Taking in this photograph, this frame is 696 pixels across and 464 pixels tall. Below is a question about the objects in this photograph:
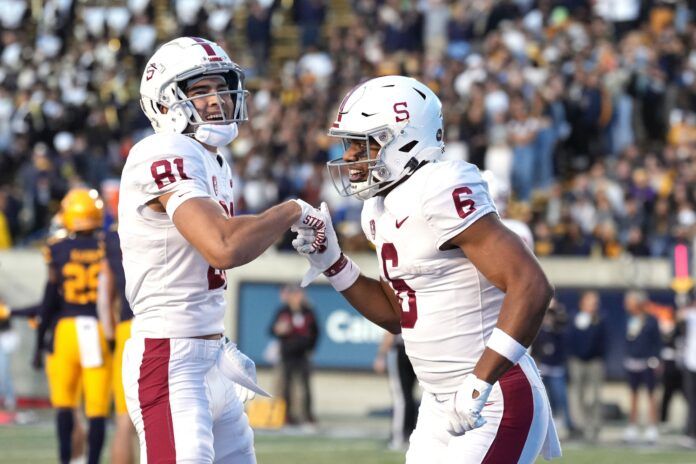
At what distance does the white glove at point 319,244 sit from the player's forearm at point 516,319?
0.81 meters

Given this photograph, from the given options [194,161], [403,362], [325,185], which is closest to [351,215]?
[325,185]

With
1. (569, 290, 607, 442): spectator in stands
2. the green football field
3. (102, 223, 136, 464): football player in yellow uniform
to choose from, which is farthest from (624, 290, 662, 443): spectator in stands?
(102, 223, 136, 464): football player in yellow uniform

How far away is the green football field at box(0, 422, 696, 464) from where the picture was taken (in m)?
10.5

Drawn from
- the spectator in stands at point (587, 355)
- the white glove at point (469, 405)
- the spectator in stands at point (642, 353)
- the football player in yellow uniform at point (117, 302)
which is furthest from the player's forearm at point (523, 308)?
the spectator in stands at point (642, 353)

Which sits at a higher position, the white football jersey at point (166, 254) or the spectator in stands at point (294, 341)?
the white football jersey at point (166, 254)

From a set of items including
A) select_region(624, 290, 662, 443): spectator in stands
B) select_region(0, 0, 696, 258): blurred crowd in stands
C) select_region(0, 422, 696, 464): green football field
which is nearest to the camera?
select_region(0, 422, 696, 464): green football field

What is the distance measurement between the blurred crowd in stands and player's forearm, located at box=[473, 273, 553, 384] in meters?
10.0

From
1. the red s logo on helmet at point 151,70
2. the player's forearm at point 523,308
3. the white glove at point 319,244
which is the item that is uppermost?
the red s logo on helmet at point 151,70

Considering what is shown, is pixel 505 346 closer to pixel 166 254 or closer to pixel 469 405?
pixel 469 405

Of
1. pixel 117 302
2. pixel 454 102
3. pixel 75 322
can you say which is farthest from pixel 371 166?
pixel 454 102

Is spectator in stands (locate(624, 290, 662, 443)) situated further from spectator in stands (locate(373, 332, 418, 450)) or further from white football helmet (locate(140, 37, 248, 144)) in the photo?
white football helmet (locate(140, 37, 248, 144))

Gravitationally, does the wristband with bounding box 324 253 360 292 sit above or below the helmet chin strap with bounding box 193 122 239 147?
below

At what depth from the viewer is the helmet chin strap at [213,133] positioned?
494cm

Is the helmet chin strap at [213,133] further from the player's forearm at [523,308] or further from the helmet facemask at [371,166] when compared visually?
the player's forearm at [523,308]
